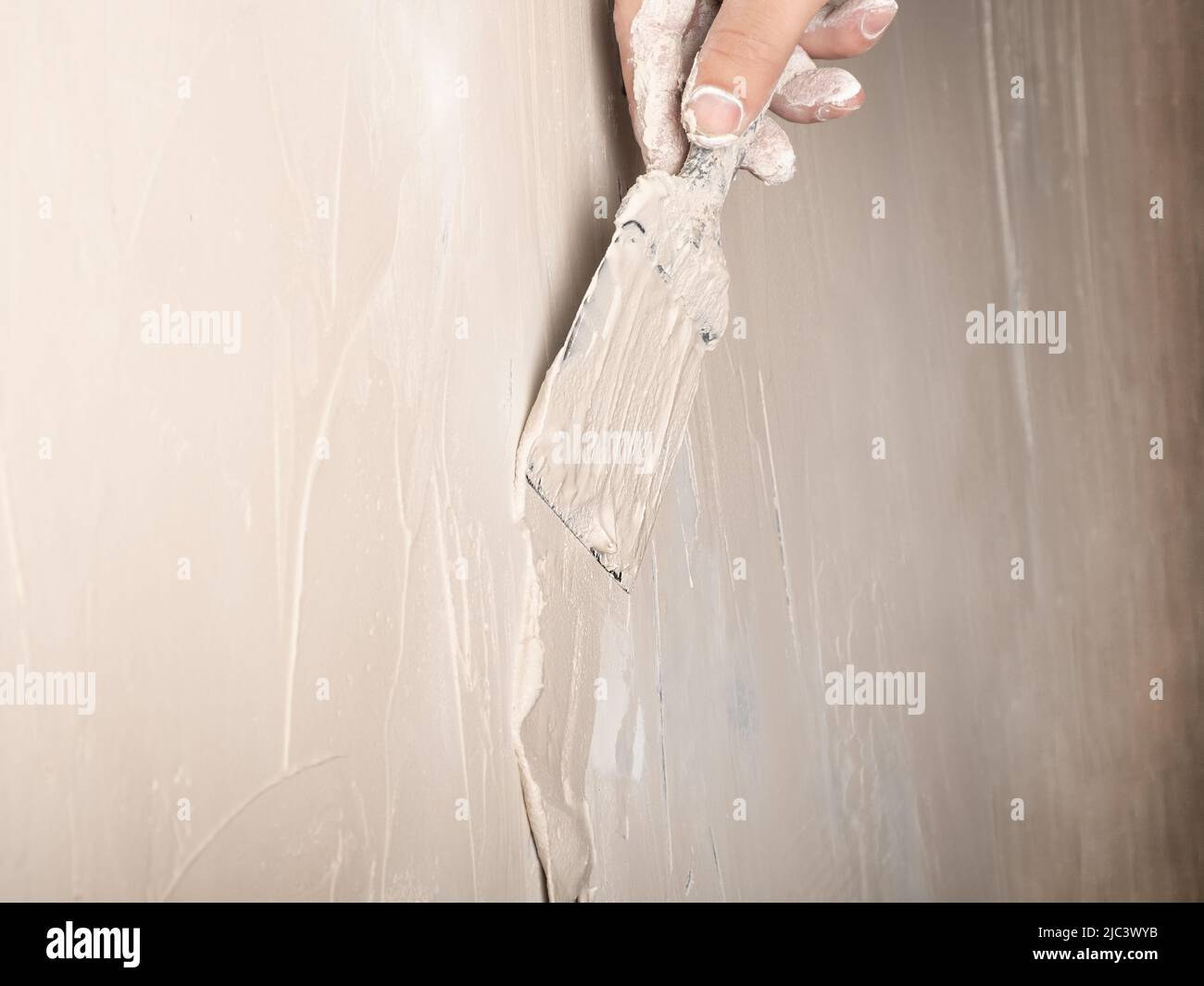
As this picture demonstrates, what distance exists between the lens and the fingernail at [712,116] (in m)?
0.81

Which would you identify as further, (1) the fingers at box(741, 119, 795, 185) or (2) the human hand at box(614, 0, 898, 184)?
(1) the fingers at box(741, 119, 795, 185)

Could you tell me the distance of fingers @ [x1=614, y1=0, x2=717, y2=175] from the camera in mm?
A: 889

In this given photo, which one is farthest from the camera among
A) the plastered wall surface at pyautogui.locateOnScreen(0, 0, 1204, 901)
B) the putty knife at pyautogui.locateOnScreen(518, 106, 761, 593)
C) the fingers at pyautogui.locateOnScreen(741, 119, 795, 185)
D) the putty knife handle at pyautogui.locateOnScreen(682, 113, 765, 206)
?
the fingers at pyautogui.locateOnScreen(741, 119, 795, 185)

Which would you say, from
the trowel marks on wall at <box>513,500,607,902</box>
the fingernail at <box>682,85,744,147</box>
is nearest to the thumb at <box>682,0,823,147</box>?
the fingernail at <box>682,85,744,147</box>

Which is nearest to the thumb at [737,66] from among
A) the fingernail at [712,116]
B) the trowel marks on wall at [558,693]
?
the fingernail at [712,116]

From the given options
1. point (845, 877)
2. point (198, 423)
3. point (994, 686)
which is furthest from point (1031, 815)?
point (198, 423)

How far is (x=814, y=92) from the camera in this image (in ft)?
3.51

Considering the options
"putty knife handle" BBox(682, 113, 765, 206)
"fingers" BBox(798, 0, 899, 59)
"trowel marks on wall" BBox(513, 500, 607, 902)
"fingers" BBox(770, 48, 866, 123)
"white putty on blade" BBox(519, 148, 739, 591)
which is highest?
"fingers" BBox(798, 0, 899, 59)

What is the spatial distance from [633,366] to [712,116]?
22cm

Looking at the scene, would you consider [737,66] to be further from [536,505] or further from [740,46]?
[536,505]

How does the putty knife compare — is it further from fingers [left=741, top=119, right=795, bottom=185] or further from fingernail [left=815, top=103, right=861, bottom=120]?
fingernail [left=815, top=103, right=861, bottom=120]

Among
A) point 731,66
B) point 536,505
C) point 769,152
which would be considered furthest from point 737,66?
point 536,505

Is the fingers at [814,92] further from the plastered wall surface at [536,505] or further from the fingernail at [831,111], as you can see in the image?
the plastered wall surface at [536,505]

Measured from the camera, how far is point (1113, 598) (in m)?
1.50
